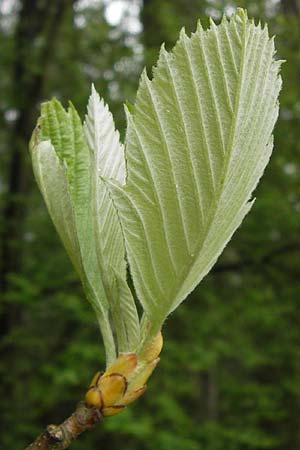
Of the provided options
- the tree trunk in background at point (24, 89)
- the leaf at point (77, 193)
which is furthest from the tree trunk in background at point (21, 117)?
the leaf at point (77, 193)

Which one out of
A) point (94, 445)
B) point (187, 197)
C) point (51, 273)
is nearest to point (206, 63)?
point (187, 197)

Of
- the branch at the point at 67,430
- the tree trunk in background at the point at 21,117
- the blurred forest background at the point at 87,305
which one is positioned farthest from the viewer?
the tree trunk in background at the point at 21,117

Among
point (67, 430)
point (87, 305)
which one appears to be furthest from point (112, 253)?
point (87, 305)

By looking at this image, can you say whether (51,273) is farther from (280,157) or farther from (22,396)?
(280,157)

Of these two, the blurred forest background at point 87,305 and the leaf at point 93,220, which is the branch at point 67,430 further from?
the blurred forest background at point 87,305

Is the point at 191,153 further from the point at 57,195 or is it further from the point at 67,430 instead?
the point at 67,430

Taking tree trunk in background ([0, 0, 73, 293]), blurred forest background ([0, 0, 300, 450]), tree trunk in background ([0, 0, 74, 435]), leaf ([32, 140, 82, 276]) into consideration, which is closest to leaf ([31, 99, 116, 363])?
leaf ([32, 140, 82, 276])
